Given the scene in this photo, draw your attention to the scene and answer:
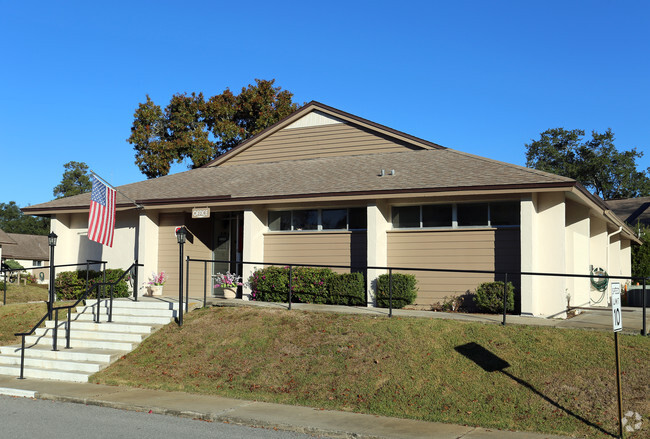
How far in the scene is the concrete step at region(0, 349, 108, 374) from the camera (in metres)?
12.3

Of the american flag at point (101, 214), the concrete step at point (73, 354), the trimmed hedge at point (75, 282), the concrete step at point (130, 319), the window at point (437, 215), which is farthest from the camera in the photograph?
the trimmed hedge at point (75, 282)

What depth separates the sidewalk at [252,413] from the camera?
813 cm

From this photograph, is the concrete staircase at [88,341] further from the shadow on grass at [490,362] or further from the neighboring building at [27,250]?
the neighboring building at [27,250]

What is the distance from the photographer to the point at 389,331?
11.8 metres

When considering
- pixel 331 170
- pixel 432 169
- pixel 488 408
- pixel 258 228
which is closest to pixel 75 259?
pixel 258 228

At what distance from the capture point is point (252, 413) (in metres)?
9.23

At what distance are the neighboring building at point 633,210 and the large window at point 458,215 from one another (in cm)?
2459

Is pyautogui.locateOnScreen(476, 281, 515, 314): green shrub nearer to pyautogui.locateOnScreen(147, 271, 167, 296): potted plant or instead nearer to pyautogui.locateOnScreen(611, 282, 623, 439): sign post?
pyautogui.locateOnScreen(611, 282, 623, 439): sign post

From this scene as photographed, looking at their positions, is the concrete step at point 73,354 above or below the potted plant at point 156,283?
below

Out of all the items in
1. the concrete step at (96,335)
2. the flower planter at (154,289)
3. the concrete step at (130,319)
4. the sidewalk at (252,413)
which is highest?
the flower planter at (154,289)

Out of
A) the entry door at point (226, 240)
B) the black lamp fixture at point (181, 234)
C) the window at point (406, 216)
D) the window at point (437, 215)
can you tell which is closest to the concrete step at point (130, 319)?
the black lamp fixture at point (181, 234)

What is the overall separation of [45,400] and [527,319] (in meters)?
9.18

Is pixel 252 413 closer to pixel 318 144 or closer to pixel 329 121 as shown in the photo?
pixel 318 144

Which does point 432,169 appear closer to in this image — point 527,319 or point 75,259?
point 527,319
